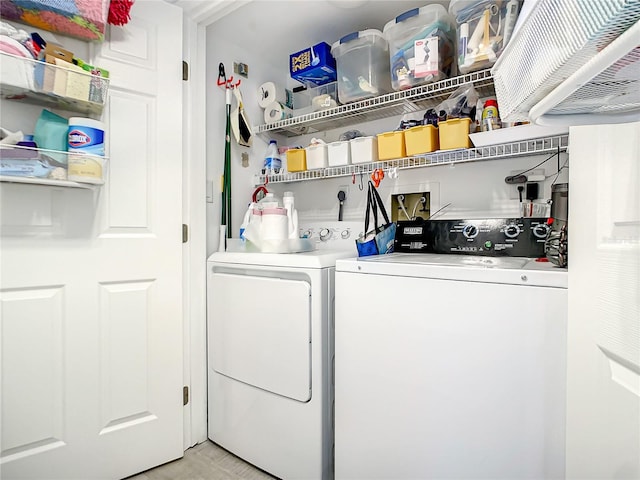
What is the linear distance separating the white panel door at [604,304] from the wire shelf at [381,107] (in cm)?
89

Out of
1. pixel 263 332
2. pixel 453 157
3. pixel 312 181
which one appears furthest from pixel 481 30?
pixel 263 332

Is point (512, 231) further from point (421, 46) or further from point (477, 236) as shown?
point (421, 46)

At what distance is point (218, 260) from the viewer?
1.93 metres

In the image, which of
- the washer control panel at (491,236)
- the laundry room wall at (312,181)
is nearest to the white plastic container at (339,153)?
the laundry room wall at (312,181)

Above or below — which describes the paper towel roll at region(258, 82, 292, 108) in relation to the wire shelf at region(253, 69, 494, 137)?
above

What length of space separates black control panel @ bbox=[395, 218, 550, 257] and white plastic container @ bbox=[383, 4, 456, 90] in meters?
0.68

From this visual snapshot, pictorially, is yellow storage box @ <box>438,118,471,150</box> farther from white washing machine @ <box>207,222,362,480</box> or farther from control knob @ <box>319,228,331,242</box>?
control knob @ <box>319,228,331,242</box>

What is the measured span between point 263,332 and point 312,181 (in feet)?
3.86

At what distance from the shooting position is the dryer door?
5.09ft

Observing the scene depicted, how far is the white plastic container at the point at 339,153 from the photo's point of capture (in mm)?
1942

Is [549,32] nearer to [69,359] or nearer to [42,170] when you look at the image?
[42,170]

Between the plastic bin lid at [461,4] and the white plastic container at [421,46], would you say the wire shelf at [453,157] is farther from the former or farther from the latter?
the plastic bin lid at [461,4]

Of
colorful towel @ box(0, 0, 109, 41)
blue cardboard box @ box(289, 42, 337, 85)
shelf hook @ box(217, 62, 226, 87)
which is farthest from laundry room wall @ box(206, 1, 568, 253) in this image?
colorful towel @ box(0, 0, 109, 41)

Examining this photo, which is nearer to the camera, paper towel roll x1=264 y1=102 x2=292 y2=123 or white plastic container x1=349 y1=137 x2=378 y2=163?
white plastic container x1=349 y1=137 x2=378 y2=163
